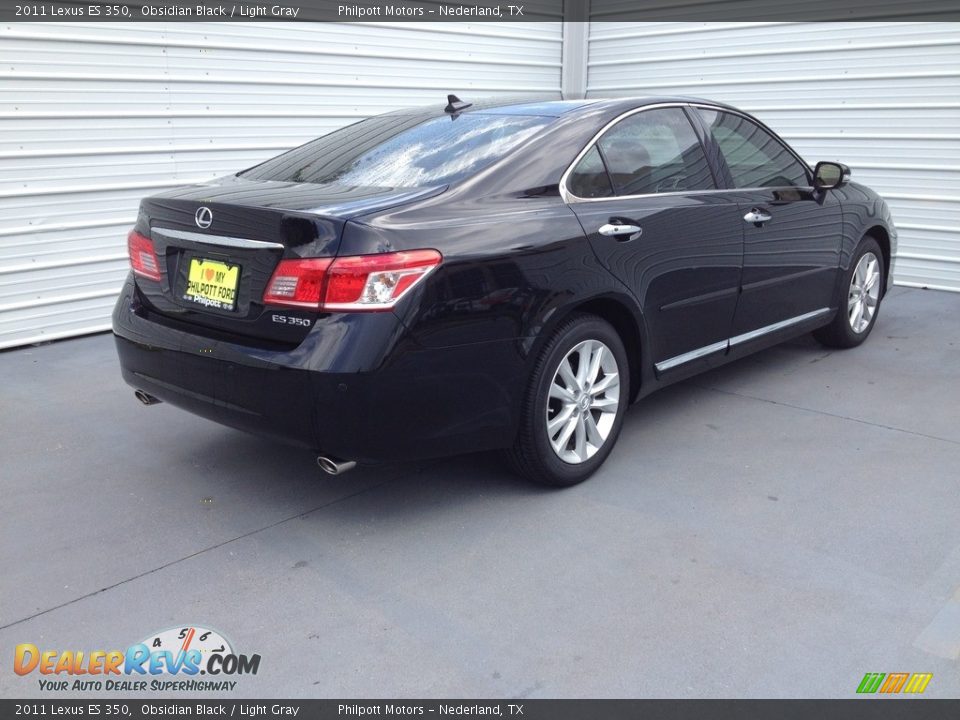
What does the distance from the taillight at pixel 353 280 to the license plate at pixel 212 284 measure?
283 millimetres

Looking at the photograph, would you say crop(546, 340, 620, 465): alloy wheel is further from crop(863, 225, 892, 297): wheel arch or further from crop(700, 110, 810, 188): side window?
crop(863, 225, 892, 297): wheel arch

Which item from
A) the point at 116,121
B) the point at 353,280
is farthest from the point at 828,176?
the point at 116,121

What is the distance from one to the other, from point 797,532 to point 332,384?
1801mm

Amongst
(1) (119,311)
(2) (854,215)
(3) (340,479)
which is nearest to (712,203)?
(2) (854,215)

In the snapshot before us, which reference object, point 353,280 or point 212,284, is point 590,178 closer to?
point 353,280

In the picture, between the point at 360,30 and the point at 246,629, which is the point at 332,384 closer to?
the point at 246,629

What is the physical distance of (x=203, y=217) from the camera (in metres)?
3.35

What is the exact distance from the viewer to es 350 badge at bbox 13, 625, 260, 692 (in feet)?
8.36

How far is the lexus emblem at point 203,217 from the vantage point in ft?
10.9

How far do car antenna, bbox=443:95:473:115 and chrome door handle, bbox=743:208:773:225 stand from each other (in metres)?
1.50

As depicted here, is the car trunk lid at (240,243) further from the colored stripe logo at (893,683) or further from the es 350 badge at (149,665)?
the colored stripe logo at (893,683)

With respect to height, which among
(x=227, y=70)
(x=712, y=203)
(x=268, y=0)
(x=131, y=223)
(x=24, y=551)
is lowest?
(x=24, y=551)

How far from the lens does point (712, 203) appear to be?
4.35 metres

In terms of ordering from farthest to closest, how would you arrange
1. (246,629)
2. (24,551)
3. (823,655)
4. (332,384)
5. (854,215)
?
(854,215)
(24,551)
(332,384)
(246,629)
(823,655)
